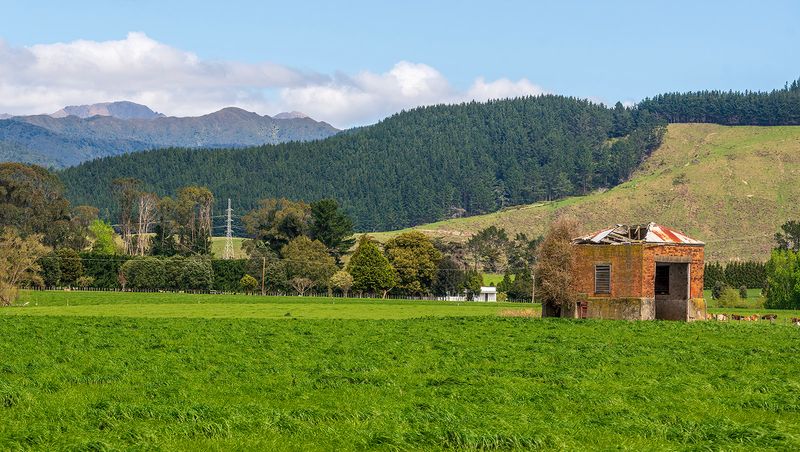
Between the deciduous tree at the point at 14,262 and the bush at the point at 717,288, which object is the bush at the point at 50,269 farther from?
the bush at the point at 717,288

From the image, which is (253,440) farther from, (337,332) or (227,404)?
(337,332)

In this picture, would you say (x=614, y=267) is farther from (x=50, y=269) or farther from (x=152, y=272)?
(x=50, y=269)

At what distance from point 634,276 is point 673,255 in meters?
3.33

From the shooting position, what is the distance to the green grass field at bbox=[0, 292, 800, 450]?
1786cm

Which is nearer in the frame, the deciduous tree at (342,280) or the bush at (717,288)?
the deciduous tree at (342,280)

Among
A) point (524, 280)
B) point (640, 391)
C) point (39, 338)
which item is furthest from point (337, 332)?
point (524, 280)

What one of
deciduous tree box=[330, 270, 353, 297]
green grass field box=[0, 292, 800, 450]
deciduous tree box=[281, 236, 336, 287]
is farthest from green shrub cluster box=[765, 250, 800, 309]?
green grass field box=[0, 292, 800, 450]

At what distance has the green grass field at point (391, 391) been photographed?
703 inches

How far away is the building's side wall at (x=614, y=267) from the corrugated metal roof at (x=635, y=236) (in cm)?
70

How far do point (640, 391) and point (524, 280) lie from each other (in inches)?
4363

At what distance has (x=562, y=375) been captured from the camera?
27.7m

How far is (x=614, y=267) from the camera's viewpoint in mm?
65000

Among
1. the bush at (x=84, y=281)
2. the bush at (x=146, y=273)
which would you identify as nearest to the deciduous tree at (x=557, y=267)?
the bush at (x=146, y=273)

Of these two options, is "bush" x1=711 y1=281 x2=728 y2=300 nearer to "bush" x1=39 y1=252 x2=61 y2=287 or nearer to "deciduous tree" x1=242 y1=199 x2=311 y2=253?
"deciduous tree" x1=242 y1=199 x2=311 y2=253
